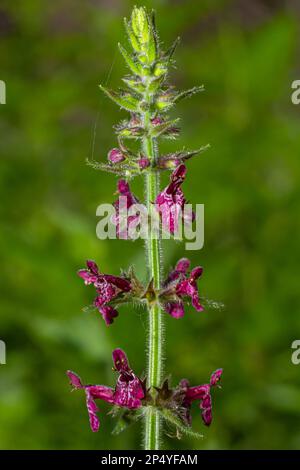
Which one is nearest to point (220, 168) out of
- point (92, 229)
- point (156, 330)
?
point (92, 229)

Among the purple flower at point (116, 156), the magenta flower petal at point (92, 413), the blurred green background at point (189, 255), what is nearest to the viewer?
the magenta flower petal at point (92, 413)

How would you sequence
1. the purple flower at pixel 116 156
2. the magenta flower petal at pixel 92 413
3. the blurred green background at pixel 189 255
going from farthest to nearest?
the blurred green background at pixel 189 255 < the purple flower at pixel 116 156 < the magenta flower petal at pixel 92 413

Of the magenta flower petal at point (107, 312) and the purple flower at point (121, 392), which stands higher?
the magenta flower petal at point (107, 312)

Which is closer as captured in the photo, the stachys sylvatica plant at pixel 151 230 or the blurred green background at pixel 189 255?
the stachys sylvatica plant at pixel 151 230

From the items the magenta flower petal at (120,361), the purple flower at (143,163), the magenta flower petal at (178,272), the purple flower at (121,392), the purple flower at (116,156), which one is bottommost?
the purple flower at (121,392)

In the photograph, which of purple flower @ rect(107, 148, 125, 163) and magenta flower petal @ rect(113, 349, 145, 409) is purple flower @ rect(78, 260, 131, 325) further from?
purple flower @ rect(107, 148, 125, 163)

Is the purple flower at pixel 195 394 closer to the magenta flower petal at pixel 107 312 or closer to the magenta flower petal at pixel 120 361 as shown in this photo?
the magenta flower petal at pixel 120 361

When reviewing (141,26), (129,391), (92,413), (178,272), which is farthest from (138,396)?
(141,26)

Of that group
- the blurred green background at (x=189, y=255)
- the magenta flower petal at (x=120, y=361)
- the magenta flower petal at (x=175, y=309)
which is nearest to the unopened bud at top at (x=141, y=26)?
the magenta flower petal at (x=175, y=309)

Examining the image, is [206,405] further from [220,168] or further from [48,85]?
[48,85]

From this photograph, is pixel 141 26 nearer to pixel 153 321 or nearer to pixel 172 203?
pixel 172 203
